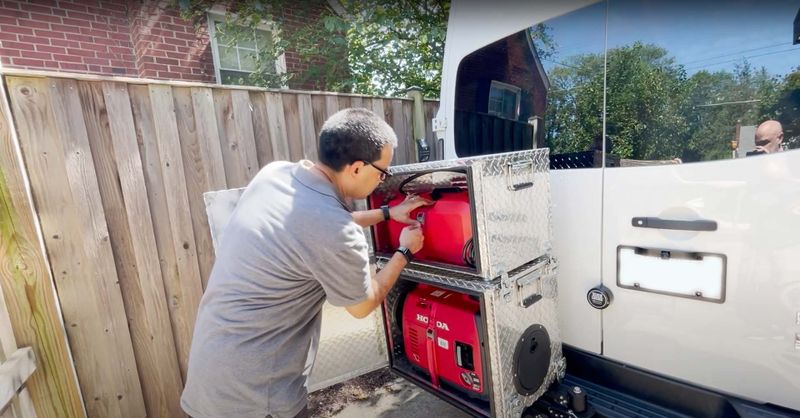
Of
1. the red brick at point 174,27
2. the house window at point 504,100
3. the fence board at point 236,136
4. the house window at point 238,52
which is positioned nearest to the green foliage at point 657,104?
the house window at point 504,100

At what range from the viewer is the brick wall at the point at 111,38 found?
13.4 feet

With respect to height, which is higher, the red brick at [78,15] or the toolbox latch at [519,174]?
the red brick at [78,15]

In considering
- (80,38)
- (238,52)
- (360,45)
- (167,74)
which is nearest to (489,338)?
(360,45)

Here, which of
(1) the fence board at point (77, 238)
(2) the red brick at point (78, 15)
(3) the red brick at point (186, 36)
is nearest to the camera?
(1) the fence board at point (77, 238)

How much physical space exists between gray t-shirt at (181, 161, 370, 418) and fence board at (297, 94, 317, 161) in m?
1.42

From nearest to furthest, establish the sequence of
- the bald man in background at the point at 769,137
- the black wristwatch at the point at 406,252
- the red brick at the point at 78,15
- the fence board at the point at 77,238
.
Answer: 1. the bald man in background at the point at 769,137
2. the black wristwatch at the point at 406,252
3. the fence board at the point at 77,238
4. the red brick at the point at 78,15

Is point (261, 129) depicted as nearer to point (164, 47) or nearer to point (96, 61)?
point (164, 47)

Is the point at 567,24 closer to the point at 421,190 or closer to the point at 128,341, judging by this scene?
the point at 421,190

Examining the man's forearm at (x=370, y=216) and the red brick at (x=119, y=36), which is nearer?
the man's forearm at (x=370, y=216)

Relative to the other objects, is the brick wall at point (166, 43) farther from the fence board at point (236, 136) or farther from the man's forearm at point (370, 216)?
the man's forearm at point (370, 216)

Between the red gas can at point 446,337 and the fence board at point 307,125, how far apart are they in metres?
1.43

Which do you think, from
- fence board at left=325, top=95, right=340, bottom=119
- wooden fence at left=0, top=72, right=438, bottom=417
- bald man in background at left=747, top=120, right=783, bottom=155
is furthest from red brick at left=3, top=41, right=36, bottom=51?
bald man in background at left=747, top=120, right=783, bottom=155

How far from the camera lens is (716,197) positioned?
140 centimetres

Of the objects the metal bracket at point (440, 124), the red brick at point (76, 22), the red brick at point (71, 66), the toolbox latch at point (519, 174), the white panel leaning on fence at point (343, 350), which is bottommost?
the white panel leaning on fence at point (343, 350)
